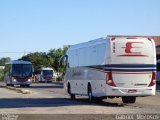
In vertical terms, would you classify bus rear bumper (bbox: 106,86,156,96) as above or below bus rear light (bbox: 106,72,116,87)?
below

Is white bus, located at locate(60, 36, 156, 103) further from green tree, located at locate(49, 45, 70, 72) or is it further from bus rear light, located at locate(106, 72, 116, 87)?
green tree, located at locate(49, 45, 70, 72)

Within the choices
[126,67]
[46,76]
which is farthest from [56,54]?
[126,67]

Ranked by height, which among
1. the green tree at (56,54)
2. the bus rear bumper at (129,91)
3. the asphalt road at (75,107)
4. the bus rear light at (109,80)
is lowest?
the asphalt road at (75,107)

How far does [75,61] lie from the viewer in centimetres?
2905

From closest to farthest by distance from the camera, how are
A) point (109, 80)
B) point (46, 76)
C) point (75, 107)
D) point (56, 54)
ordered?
point (75, 107)
point (109, 80)
point (46, 76)
point (56, 54)

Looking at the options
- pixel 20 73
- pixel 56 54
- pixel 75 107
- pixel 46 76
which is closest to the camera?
pixel 75 107

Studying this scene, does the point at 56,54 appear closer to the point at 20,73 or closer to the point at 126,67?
the point at 20,73

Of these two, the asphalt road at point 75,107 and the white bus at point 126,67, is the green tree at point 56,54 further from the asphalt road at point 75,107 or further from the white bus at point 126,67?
the white bus at point 126,67

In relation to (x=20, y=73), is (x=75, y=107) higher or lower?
lower

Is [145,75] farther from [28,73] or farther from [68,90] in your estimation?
[28,73]

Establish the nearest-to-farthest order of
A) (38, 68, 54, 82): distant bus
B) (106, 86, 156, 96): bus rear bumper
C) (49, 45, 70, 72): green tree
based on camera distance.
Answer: (106, 86, 156, 96): bus rear bumper → (38, 68, 54, 82): distant bus → (49, 45, 70, 72): green tree

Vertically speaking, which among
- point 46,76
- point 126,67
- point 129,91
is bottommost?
point 46,76

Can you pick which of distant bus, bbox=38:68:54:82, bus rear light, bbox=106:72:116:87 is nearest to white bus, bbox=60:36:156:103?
bus rear light, bbox=106:72:116:87

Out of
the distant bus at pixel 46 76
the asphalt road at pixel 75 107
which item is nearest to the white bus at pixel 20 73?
the asphalt road at pixel 75 107
